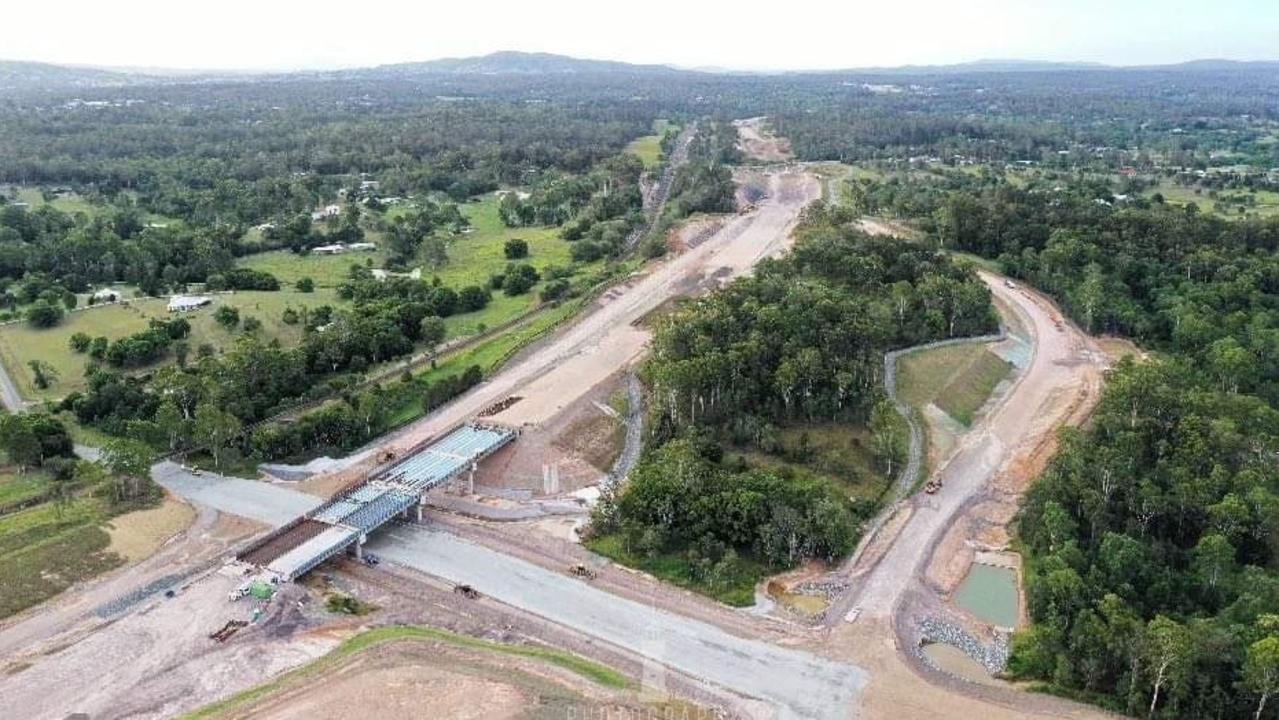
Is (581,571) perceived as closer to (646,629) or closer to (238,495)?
(646,629)

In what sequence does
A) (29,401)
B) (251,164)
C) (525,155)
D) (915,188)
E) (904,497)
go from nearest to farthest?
1. (904,497)
2. (29,401)
3. (915,188)
4. (251,164)
5. (525,155)

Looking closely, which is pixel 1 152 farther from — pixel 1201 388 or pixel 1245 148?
pixel 1245 148

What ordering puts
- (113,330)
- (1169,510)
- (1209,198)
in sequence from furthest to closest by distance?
1. (1209,198)
2. (113,330)
3. (1169,510)

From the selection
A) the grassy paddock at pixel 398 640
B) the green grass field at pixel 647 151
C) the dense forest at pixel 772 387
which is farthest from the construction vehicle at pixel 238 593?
the green grass field at pixel 647 151

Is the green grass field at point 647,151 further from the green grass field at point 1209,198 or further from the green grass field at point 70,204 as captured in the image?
the green grass field at point 1209,198

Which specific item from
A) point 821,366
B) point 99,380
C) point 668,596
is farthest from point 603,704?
point 99,380

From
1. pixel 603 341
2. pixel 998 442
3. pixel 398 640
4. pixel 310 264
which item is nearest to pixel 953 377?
pixel 998 442

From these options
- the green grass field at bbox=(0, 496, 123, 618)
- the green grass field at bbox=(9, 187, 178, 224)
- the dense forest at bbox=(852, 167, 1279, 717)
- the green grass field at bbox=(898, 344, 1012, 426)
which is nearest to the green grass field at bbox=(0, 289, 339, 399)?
the green grass field at bbox=(0, 496, 123, 618)
